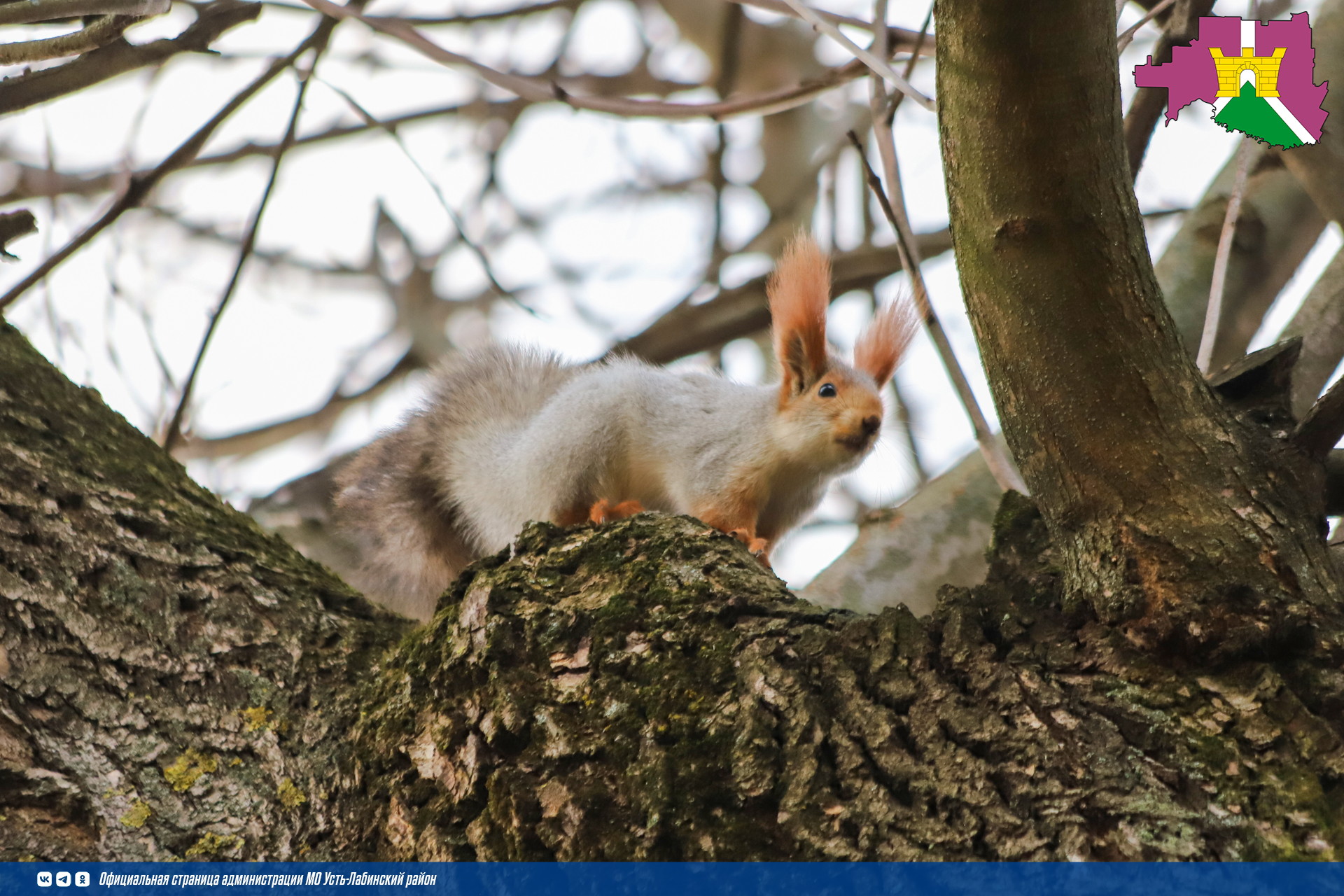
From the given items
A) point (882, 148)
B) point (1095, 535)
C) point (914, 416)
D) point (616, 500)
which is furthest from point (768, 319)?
point (1095, 535)

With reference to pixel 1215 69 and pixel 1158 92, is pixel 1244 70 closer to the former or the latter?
pixel 1215 69

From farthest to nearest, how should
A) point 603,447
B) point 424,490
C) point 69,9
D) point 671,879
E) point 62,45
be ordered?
point 424,490 → point 603,447 → point 62,45 → point 69,9 → point 671,879

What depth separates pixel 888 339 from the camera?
9.28 ft

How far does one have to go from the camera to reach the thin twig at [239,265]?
244cm

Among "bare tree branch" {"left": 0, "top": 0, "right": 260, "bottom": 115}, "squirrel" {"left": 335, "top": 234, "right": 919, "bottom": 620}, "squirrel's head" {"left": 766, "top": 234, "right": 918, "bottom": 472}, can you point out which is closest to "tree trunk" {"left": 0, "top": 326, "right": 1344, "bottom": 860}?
"bare tree branch" {"left": 0, "top": 0, "right": 260, "bottom": 115}

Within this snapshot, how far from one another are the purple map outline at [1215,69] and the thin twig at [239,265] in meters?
1.72

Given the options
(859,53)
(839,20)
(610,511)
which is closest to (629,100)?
(839,20)

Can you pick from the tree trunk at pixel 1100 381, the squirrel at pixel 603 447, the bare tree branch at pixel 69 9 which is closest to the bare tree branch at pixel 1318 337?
the squirrel at pixel 603 447

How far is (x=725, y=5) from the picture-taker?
457 cm

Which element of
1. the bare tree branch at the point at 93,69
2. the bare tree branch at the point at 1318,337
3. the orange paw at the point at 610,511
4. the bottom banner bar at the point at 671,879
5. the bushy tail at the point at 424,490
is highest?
the bare tree branch at the point at 93,69

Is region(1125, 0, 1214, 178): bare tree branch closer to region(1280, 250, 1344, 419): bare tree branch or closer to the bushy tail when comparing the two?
region(1280, 250, 1344, 419): bare tree branch

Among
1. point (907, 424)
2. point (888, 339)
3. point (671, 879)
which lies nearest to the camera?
point (671, 879)

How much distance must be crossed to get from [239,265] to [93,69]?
74cm

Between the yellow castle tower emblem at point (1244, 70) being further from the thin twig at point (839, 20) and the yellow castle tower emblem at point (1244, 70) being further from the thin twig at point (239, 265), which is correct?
the thin twig at point (239, 265)
